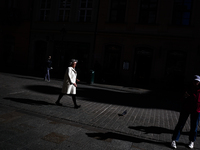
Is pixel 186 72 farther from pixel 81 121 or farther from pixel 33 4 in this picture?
pixel 33 4

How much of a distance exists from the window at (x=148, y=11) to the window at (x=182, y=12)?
162 cm

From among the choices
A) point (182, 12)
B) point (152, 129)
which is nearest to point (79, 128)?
point (152, 129)

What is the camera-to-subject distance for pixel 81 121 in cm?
485

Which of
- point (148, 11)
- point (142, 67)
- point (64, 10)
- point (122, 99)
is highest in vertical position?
point (64, 10)

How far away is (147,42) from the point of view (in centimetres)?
1498

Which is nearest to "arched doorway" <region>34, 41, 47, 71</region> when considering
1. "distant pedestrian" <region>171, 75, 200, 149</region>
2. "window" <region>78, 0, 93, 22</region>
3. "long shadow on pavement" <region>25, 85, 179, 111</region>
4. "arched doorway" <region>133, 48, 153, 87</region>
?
"window" <region>78, 0, 93, 22</region>

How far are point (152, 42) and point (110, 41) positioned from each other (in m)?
3.75

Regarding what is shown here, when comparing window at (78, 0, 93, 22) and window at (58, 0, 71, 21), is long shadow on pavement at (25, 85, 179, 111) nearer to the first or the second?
window at (78, 0, 93, 22)

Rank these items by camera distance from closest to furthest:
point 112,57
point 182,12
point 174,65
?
point 182,12, point 174,65, point 112,57

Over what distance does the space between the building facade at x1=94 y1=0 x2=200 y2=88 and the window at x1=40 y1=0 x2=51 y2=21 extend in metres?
6.32

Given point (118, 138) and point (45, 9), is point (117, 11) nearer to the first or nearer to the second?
point (45, 9)

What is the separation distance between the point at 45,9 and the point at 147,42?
11.8m

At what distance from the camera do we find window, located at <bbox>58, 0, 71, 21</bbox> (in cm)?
1814

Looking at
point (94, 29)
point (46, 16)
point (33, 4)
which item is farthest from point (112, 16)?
point (33, 4)
